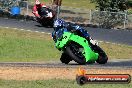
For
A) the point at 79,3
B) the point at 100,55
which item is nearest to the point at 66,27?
the point at 100,55

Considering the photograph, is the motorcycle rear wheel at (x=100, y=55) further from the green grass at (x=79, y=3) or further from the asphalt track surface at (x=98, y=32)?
the green grass at (x=79, y=3)

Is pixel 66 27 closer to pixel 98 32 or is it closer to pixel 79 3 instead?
pixel 98 32

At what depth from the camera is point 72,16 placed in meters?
49.3

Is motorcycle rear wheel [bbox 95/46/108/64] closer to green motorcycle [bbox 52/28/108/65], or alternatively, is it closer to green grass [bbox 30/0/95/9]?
green motorcycle [bbox 52/28/108/65]

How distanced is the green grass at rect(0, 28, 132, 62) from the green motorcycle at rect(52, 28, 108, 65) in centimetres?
855

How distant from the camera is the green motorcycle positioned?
55.5ft

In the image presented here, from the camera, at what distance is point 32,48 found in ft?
95.7

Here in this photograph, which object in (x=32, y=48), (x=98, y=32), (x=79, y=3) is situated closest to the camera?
(x=32, y=48)

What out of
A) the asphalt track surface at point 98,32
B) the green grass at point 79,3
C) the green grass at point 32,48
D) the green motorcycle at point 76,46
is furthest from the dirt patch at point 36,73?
the green grass at point 79,3

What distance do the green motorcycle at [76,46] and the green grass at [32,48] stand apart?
8.55m

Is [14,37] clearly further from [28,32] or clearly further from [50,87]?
[50,87]

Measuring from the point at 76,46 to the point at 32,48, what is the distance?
1196 cm

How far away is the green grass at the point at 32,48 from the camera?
2725 centimetres

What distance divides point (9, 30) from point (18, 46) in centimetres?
412
